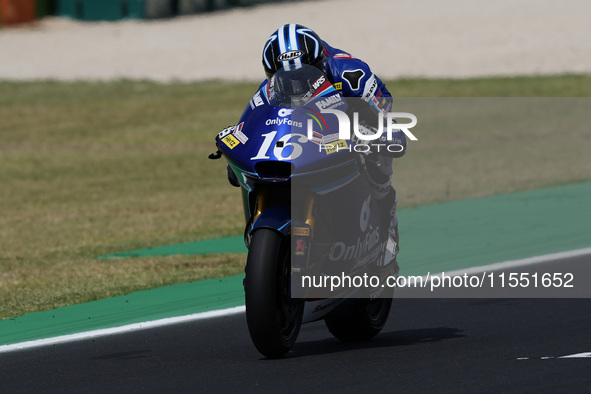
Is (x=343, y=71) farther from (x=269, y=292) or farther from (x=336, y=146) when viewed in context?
(x=269, y=292)

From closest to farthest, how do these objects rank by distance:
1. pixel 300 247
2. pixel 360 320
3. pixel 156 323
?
pixel 300 247, pixel 360 320, pixel 156 323

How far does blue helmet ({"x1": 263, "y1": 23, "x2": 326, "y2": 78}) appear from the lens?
662 centimetres

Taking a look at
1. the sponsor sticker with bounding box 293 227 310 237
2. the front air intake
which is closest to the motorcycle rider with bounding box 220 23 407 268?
the front air intake

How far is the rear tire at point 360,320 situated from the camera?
722 cm

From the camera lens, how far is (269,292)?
6188mm

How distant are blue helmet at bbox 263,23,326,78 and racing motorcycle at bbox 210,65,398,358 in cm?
5

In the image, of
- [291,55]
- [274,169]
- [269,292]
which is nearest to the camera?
[269,292]

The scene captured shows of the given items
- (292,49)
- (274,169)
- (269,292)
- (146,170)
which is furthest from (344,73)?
(146,170)

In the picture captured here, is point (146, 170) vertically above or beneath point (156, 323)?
beneath

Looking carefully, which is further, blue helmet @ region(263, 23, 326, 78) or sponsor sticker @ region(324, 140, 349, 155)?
blue helmet @ region(263, 23, 326, 78)

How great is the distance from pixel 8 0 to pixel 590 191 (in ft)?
77.1

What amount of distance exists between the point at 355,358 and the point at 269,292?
773mm

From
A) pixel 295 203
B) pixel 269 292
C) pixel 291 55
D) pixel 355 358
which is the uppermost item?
pixel 291 55

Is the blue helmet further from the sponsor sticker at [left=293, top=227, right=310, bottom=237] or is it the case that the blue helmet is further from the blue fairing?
the sponsor sticker at [left=293, top=227, right=310, bottom=237]
